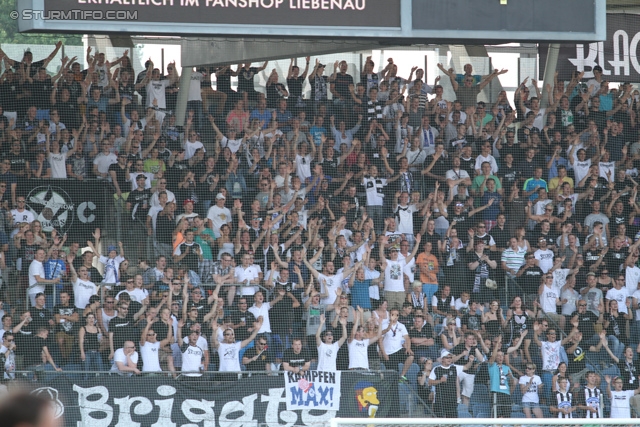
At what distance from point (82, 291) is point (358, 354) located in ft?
10.7

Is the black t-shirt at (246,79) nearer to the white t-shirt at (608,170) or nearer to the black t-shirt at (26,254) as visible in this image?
the black t-shirt at (26,254)

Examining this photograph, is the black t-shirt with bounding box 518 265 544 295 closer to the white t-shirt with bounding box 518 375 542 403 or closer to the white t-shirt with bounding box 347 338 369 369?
the white t-shirt with bounding box 518 375 542 403

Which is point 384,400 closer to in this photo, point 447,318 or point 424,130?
point 447,318

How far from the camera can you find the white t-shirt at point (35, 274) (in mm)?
11008

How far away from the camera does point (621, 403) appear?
11484 millimetres

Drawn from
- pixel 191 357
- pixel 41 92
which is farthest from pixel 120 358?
pixel 41 92

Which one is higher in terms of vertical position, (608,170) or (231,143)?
(231,143)

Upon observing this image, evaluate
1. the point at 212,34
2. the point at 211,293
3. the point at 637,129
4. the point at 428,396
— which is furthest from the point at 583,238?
the point at 212,34

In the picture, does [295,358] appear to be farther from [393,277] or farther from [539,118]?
[539,118]

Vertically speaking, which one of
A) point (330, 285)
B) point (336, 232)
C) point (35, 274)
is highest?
point (336, 232)

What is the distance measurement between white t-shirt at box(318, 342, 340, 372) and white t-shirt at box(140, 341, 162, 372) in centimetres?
184

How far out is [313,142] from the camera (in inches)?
534

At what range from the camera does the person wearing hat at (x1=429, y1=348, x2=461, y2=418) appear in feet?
36.5

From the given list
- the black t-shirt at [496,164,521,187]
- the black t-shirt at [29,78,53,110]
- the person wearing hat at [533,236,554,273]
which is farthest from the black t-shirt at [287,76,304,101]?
the person wearing hat at [533,236,554,273]
